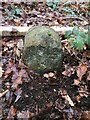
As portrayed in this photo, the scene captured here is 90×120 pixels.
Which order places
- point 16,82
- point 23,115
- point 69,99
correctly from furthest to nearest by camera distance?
point 16,82, point 69,99, point 23,115

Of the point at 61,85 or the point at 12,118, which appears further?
the point at 61,85

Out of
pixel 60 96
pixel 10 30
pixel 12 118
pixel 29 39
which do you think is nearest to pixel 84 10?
pixel 10 30

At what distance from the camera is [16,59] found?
3.28 metres

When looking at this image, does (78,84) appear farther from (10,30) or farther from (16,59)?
(10,30)

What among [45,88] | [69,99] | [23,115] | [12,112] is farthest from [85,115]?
[12,112]

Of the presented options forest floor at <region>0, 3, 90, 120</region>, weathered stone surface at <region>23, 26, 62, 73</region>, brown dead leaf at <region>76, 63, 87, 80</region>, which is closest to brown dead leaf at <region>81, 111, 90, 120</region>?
forest floor at <region>0, 3, 90, 120</region>

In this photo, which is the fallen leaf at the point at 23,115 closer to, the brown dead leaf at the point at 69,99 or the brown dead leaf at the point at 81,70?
the brown dead leaf at the point at 69,99

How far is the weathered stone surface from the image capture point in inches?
117

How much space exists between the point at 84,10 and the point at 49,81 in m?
2.44

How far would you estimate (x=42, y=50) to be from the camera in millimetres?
2996

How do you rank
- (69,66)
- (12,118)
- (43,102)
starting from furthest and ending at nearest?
(69,66) < (43,102) < (12,118)

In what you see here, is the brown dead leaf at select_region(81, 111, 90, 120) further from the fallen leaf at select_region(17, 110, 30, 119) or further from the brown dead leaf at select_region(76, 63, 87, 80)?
the fallen leaf at select_region(17, 110, 30, 119)

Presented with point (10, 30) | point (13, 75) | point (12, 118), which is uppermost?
point (10, 30)

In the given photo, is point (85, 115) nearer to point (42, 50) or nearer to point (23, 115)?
point (23, 115)
